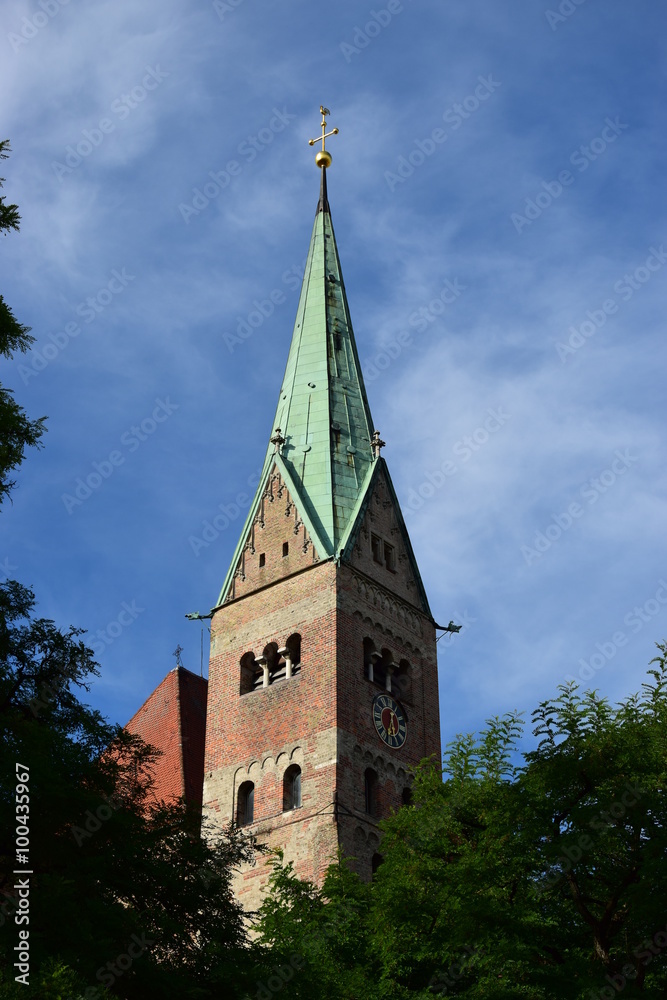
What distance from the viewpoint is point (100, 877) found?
18.8m

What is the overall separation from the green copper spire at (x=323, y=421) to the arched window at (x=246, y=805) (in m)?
6.39

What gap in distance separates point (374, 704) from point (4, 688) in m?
20.9

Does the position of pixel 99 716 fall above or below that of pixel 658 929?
above

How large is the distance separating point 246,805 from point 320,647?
4.63 metres

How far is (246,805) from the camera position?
3881 centimetres

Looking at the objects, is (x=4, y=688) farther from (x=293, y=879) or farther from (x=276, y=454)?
(x=276, y=454)

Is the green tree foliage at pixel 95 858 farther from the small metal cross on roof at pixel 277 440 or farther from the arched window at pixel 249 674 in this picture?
the small metal cross on roof at pixel 277 440

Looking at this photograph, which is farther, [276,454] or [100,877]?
[276,454]

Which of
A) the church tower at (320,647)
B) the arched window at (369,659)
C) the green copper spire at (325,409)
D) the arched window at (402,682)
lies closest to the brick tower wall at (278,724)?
the church tower at (320,647)

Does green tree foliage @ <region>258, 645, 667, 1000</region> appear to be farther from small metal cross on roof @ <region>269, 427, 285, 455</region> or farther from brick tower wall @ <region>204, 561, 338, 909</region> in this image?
small metal cross on roof @ <region>269, 427, 285, 455</region>

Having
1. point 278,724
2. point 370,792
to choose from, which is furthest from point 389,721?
point 278,724

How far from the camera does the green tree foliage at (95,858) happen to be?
17.2 m

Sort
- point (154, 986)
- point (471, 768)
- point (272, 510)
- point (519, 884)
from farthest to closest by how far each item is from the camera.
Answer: point (272, 510) < point (471, 768) < point (519, 884) < point (154, 986)

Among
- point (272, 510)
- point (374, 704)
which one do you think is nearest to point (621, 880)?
point (374, 704)
